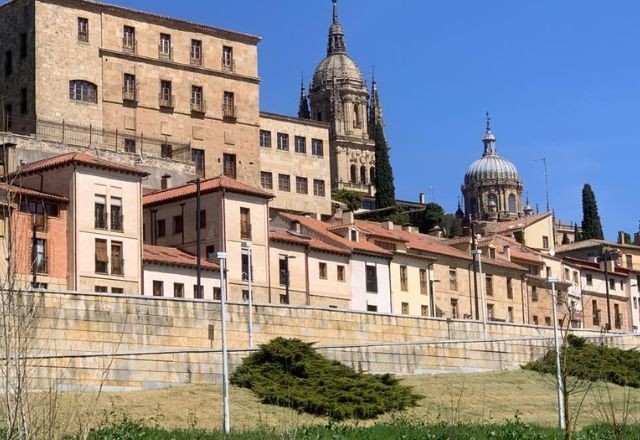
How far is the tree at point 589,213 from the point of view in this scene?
159 metres

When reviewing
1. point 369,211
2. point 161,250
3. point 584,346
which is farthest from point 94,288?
point 369,211

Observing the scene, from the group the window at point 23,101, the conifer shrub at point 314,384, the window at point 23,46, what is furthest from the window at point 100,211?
the window at point 23,46

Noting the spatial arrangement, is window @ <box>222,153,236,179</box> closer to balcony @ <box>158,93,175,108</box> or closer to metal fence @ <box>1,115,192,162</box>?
metal fence @ <box>1,115,192,162</box>

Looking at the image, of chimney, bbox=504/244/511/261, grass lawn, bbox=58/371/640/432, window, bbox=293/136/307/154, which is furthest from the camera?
window, bbox=293/136/307/154

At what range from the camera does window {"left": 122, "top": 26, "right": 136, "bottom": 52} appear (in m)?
92.9

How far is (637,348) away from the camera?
82.2 m

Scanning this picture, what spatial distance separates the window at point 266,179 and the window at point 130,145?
20.1 meters

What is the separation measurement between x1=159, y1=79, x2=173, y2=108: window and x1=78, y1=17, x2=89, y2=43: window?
6.50 meters

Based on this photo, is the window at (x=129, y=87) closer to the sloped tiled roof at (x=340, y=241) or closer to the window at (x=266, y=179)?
the sloped tiled roof at (x=340, y=241)

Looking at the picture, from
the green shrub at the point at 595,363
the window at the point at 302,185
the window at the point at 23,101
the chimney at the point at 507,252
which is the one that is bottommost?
→ the green shrub at the point at 595,363

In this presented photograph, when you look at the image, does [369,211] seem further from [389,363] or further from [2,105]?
[389,363]

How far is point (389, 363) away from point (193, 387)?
1244 centimetres

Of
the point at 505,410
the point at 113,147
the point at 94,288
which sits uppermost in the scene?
the point at 113,147

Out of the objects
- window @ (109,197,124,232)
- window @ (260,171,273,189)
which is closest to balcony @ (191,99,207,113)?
window @ (260,171,273,189)
